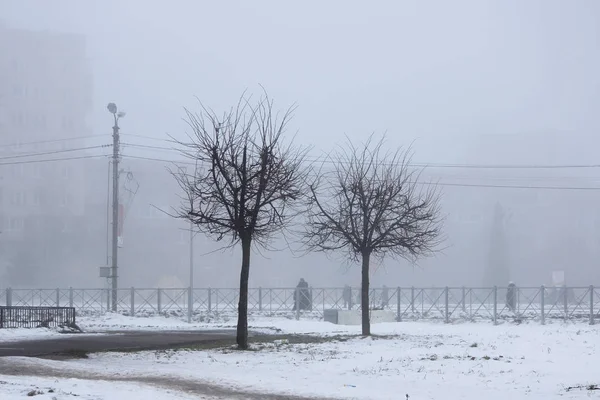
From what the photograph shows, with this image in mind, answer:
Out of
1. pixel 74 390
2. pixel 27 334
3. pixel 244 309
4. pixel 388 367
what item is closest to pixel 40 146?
pixel 27 334

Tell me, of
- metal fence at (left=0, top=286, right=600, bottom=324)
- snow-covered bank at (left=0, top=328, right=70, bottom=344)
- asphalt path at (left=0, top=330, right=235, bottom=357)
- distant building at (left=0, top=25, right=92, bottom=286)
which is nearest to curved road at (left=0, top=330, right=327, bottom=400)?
asphalt path at (left=0, top=330, right=235, bottom=357)

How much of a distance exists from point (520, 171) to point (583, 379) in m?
82.8

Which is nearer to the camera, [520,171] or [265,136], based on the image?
[265,136]

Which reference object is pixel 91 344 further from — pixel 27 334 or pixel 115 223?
pixel 115 223

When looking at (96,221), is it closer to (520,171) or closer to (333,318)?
(520,171)

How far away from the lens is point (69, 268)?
75562mm

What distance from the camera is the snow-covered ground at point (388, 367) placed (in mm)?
12211

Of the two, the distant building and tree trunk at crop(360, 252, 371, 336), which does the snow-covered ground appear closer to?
tree trunk at crop(360, 252, 371, 336)

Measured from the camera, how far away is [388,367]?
578 inches

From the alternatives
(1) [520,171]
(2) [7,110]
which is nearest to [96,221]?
(2) [7,110]

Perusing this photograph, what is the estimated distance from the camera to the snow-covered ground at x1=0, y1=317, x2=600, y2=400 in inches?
481

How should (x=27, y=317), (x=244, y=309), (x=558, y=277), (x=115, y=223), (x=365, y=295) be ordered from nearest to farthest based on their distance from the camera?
(x=244, y=309)
(x=365, y=295)
(x=27, y=317)
(x=115, y=223)
(x=558, y=277)

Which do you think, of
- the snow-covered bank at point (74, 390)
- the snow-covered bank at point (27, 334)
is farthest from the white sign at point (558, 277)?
the snow-covered bank at point (74, 390)

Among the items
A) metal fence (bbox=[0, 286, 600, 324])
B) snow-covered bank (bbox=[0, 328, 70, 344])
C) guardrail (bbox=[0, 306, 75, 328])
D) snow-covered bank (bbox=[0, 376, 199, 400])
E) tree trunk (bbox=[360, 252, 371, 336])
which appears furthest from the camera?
metal fence (bbox=[0, 286, 600, 324])
